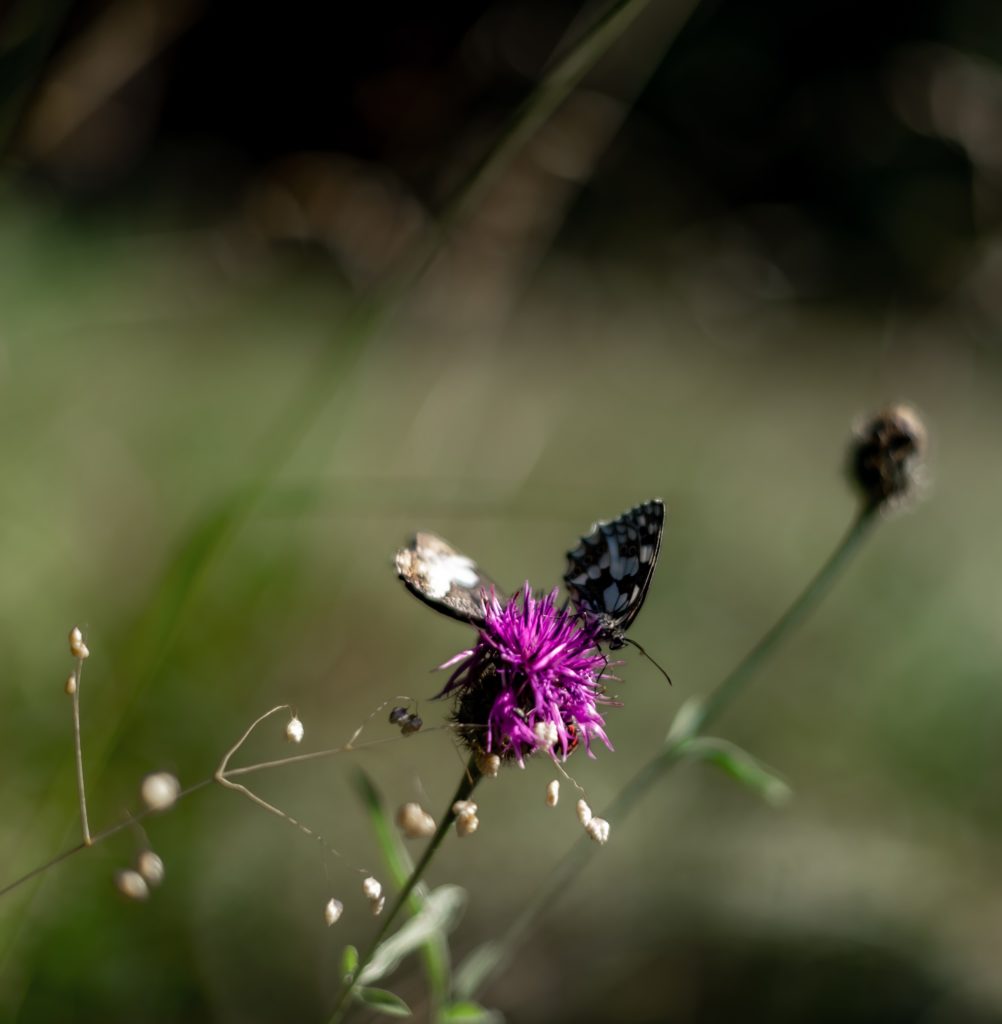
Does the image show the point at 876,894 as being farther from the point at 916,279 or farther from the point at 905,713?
the point at 916,279

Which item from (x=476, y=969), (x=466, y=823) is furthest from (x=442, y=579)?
(x=476, y=969)

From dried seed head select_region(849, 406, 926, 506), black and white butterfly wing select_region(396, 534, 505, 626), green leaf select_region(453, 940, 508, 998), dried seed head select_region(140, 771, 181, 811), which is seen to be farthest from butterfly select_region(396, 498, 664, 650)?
dried seed head select_region(849, 406, 926, 506)

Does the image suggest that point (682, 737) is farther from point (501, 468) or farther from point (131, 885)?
point (501, 468)

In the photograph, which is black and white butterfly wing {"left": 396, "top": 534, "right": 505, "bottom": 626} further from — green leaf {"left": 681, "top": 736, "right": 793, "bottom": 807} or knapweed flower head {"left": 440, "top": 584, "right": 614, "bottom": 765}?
green leaf {"left": 681, "top": 736, "right": 793, "bottom": 807}

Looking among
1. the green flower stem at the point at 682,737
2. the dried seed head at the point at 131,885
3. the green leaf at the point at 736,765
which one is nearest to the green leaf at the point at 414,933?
the green flower stem at the point at 682,737

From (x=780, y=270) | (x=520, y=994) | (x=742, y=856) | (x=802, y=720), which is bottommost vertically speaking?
(x=520, y=994)

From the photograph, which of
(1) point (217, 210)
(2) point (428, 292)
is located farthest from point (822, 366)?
(1) point (217, 210)
